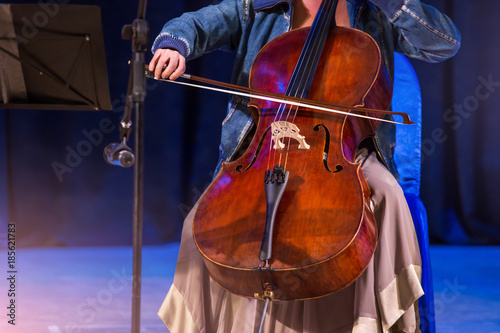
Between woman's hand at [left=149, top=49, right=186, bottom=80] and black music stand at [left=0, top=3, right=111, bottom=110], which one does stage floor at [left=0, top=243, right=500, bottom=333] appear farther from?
woman's hand at [left=149, top=49, right=186, bottom=80]

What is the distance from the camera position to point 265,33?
1675 millimetres

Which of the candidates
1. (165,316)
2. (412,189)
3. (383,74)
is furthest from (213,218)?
(412,189)

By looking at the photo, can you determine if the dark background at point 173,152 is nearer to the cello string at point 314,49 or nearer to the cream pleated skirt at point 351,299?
the cello string at point 314,49

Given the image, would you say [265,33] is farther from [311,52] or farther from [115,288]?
[115,288]

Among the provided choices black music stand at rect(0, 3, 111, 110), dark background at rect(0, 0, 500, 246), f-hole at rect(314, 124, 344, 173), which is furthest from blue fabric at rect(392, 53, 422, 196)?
dark background at rect(0, 0, 500, 246)

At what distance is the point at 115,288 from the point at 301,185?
4.35 feet

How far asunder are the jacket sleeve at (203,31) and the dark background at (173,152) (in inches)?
53.1

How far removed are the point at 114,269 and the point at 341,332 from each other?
1518 mm

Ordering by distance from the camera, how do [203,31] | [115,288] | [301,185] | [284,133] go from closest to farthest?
[301,185], [284,133], [203,31], [115,288]

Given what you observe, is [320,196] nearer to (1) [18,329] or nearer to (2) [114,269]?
(1) [18,329]

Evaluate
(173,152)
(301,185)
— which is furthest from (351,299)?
(173,152)

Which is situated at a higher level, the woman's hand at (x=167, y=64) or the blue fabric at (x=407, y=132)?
the woman's hand at (x=167, y=64)

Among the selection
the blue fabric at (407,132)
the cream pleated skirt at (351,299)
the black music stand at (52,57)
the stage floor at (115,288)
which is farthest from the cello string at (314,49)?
the stage floor at (115,288)

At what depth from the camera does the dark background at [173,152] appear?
→ 122 inches
